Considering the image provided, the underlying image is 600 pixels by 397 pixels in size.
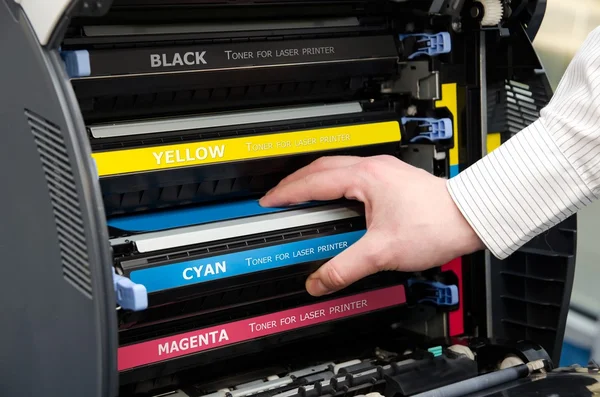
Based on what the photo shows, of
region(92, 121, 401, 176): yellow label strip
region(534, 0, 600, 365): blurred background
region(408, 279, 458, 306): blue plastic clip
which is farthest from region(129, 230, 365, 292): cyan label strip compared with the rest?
region(534, 0, 600, 365): blurred background

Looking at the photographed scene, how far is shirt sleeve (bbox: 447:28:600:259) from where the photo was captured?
1.79 m

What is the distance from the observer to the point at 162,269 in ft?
5.79

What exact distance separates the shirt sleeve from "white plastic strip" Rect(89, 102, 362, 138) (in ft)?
1.42

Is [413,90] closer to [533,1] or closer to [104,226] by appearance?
[533,1]

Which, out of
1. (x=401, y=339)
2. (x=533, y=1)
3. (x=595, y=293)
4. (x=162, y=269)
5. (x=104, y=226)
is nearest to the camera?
(x=104, y=226)

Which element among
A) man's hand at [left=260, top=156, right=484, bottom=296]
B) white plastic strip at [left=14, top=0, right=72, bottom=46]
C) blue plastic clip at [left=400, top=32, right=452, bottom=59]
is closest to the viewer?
white plastic strip at [left=14, top=0, right=72, bottom=46]

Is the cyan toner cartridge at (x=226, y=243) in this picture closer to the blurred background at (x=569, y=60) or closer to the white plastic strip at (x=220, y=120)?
the white plastic strip at (x=220, y=120)

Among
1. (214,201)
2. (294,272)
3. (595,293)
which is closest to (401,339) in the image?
(294,272)

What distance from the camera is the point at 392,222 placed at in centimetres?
190

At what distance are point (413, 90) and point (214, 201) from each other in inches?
25.1

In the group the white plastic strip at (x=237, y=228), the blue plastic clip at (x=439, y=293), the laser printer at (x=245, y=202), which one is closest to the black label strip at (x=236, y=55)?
the laser printer at (x=245, y=202)

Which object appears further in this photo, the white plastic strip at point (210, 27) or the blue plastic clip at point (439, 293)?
the blue plastic clip at point (439, 293)

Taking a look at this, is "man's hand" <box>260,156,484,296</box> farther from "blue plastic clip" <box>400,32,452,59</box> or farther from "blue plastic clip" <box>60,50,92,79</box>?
"blue plastic clip" <box>60,50,92,79</box>

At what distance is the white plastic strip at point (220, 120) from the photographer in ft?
6.06
